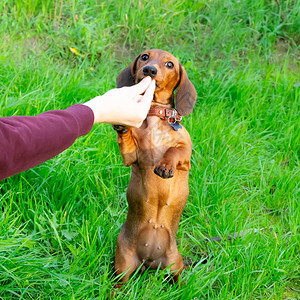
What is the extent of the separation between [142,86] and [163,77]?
0.66ft

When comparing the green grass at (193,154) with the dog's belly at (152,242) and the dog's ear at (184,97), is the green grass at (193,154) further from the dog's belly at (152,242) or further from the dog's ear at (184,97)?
the dog's ear at (184,97)

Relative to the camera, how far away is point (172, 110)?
2508mm

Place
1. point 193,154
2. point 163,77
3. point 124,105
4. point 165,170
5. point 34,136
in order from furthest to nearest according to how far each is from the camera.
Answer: point 193,154
point 163,77
point 165,170
point 124,105
point 34,136

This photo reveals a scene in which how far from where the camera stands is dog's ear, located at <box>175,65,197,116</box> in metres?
2.57

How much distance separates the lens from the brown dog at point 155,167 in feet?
8.00

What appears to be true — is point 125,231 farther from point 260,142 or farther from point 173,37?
point 173,37

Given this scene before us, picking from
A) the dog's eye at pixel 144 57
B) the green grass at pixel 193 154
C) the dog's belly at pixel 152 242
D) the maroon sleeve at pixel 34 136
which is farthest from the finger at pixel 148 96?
the green grass at pixel 193 154

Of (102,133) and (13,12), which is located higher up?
(13,12)

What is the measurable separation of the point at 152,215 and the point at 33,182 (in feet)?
3.20

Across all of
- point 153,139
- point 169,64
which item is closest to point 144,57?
point 169,64

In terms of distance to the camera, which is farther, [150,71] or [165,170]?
[150,71]

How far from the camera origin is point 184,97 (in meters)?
2.59

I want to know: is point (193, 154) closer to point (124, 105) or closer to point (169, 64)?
point (169, 64)

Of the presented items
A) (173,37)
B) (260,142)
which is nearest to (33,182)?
(260,142)
